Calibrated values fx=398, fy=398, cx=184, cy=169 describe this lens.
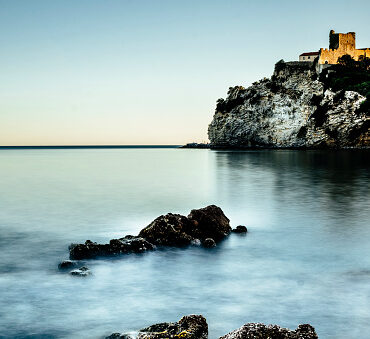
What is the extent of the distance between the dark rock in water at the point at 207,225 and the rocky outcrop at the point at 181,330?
5.05m

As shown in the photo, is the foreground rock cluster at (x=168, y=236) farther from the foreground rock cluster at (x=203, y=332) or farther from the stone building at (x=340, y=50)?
the stone building at (x=340, y=50)

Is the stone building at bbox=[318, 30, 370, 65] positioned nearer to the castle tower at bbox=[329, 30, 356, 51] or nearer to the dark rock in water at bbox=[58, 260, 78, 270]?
the castle tower at bbox=[329, 30, 356, 51]

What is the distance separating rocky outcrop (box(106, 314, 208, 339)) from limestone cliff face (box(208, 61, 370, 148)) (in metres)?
75.1

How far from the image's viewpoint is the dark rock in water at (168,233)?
9203 millimetres

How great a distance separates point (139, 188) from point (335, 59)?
76767mm

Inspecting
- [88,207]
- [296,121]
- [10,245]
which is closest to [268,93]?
[296,121]

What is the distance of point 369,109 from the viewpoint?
7100cm

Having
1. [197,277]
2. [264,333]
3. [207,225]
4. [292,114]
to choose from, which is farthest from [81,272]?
[292,114]

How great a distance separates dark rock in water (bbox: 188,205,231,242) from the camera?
31.8 ft

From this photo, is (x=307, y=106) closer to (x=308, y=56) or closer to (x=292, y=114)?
(x=292, y=114)

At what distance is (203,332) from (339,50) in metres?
93.2

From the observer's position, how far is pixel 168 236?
9.26 metres

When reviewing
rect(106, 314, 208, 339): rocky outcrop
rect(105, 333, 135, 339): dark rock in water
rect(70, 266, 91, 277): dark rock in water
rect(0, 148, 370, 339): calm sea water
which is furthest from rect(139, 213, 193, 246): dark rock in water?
rect(106, 314, 208, 339): rocky outcrop

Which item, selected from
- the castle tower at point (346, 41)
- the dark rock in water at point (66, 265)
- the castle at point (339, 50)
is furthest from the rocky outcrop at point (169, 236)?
the castle tower at point (346, 41)
